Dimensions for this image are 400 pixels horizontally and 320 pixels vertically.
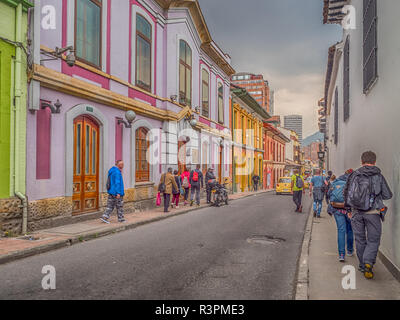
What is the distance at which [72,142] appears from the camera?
31.2 ft

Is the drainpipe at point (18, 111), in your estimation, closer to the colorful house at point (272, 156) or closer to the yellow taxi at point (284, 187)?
the yellow taxi at point (284, 187)

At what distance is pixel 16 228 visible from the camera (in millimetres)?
7562

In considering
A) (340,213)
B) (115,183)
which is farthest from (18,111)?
(340,213)

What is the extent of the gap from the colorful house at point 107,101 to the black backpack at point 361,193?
681 centimetres

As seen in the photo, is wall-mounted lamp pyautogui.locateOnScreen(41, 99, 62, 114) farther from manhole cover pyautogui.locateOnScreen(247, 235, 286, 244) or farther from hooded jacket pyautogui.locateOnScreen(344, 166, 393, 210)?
hooded jacket pyautogui.locateOnScreen(344, 166, 393, 210)

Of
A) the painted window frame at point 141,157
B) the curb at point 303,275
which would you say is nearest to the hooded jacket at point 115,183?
the painted window frame at point 141,157

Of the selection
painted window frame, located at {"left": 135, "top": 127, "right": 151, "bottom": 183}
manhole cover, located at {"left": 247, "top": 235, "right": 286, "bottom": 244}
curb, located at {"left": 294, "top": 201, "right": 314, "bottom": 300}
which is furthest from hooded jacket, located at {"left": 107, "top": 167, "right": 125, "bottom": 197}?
curb, located at {"left": 294, "top": 201, "right": 314, "bottom": 300}

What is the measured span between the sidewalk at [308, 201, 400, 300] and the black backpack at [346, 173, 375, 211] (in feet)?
3.45

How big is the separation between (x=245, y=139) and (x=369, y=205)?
88.5ft

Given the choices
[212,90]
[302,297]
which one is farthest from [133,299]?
[212,90]

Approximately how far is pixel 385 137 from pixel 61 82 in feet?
24.9

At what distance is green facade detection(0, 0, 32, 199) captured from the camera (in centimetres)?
746

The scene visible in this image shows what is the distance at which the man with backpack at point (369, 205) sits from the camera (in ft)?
16.0
